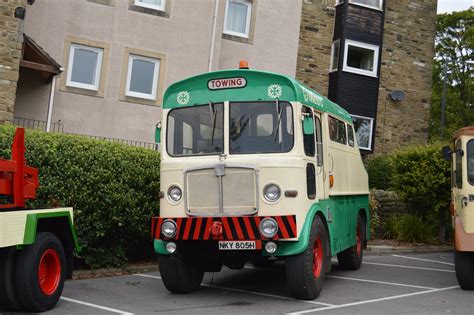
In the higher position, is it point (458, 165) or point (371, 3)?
point (371, 3)

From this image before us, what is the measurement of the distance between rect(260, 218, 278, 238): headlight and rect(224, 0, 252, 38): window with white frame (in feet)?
44.4

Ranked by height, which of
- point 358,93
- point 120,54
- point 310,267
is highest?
point 358,93

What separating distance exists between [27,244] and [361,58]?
18.7 m

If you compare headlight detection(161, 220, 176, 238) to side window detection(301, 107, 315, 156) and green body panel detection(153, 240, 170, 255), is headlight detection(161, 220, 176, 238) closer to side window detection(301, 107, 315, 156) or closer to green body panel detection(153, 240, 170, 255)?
green body panel detection(153, 240, 170, 255)

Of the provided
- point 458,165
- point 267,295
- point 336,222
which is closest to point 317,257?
point 267,295

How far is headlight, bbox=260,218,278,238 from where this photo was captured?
317 inches

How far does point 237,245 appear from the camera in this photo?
8156mm

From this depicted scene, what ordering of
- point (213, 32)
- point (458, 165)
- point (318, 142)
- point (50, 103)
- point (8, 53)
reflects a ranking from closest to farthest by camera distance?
point (318, 142)
point (458, 165)
point (8, 53)
point (50, 103)
point (213, 32)

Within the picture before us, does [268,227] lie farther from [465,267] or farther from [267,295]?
[465,267]

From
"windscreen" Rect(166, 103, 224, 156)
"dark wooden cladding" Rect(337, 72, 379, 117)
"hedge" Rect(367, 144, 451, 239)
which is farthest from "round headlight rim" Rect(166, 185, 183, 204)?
"dark wooden cladding" Rect(337, 72, 379, 117)

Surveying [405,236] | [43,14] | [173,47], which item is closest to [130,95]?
[173,47]

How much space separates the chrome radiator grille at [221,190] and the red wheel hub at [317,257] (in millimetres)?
1153

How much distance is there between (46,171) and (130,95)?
9307 mm

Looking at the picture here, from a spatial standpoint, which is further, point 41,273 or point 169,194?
point 169,194
